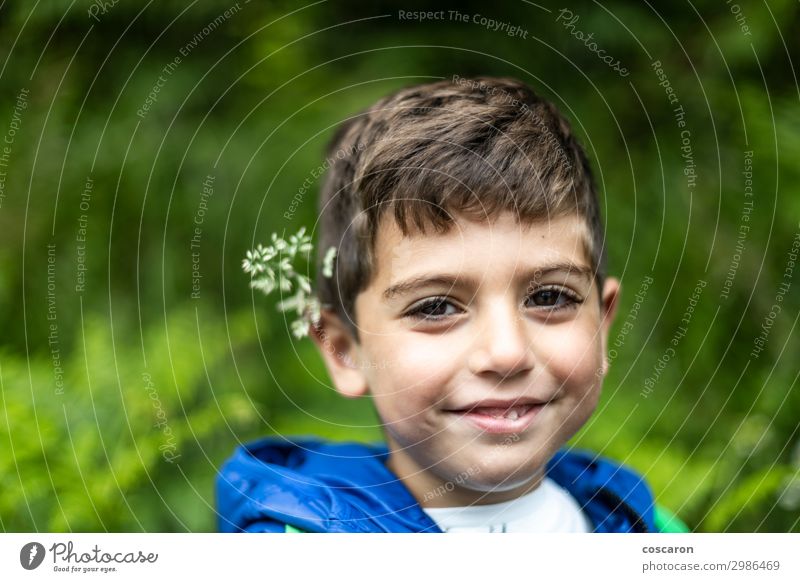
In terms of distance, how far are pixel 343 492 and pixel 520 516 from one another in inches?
8.2

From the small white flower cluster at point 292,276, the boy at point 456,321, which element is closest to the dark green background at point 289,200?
the small white flower cluster at point 292,276

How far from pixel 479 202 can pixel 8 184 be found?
0.94 m

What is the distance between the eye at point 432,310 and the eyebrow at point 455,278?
0.06 feet

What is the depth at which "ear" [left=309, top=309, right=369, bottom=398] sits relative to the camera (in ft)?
3.25

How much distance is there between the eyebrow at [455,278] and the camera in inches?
35.1

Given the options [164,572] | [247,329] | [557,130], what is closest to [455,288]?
[557,130]

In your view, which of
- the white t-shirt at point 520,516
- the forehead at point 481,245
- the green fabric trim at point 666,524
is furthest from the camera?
the green fabric trim at point 666,524

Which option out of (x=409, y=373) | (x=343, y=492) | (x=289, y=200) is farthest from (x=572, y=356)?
(x=289, y=200)

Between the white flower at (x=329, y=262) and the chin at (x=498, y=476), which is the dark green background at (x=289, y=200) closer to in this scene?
the white flower at (x=329, y=262)

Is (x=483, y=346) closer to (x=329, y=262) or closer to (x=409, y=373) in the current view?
(x=409, y=373)

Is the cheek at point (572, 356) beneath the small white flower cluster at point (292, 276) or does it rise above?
beneath

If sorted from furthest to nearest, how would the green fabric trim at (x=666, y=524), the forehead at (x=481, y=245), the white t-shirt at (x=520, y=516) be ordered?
1. the green fabric trim at (x=666, y=524)
2. the white t-shirt at (x=520, y=516)
3. the forehead at (x=481, y=245)

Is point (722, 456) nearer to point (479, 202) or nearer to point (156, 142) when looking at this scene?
point (479, 202)

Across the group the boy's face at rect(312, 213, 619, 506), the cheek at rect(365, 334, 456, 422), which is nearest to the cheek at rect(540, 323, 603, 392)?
the boy's face at rect(312, 213, 619, 506)
